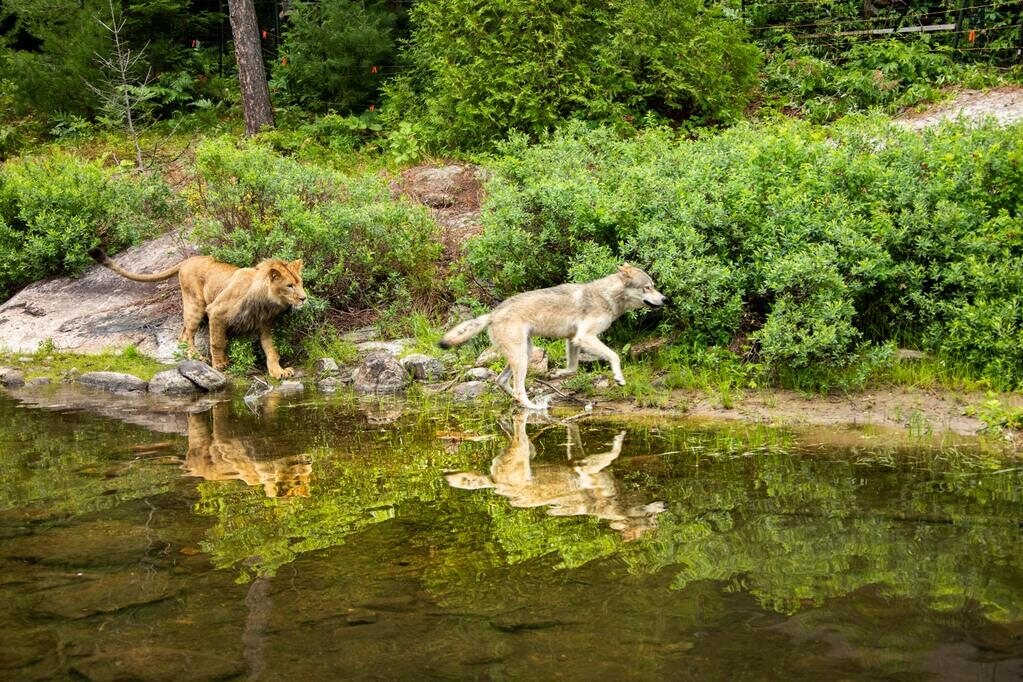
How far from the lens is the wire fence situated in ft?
65.7

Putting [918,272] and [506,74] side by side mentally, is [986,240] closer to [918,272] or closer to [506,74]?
[918,272]

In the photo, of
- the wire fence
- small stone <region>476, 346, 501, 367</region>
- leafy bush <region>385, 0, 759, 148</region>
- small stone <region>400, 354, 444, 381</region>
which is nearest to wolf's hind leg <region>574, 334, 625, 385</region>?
small stone <region>476, 346, 501, 367</region>

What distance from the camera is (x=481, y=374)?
37.7 ft

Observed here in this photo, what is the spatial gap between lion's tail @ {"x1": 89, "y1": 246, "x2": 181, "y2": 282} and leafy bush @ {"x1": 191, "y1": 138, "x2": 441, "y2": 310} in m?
0.83

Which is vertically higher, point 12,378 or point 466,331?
point 466,331

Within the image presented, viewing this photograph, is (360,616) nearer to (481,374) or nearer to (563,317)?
(563,317)

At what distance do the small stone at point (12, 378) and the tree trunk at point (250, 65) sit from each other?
29.8ft

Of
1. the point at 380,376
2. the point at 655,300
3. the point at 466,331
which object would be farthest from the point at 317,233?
the point at 655,300

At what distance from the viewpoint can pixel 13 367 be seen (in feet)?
46.3

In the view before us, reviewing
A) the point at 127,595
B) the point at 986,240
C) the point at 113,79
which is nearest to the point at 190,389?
the point at 127,595

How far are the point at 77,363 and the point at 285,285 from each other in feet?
12.6

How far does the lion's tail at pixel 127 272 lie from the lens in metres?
14.5

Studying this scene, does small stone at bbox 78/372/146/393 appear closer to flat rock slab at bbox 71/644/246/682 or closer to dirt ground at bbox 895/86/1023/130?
flat rock slab at bbox 71/644/246/682

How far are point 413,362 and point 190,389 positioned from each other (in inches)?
112
